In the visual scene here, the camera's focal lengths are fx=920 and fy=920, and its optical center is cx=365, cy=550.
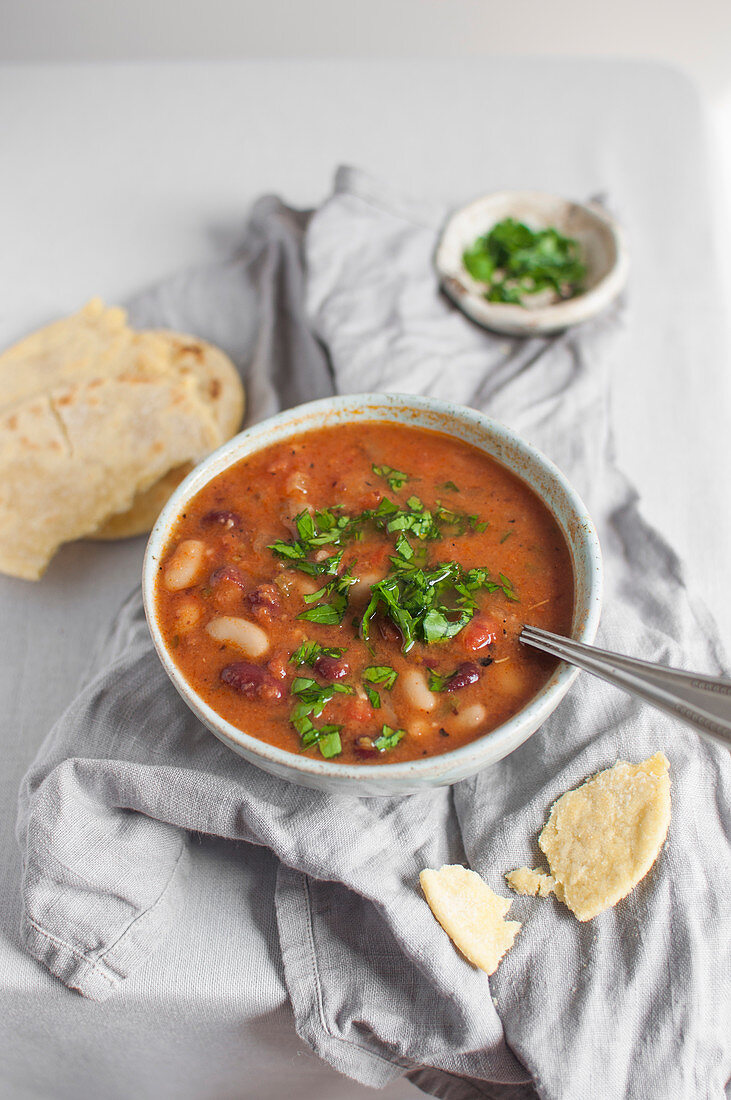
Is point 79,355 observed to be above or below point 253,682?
above

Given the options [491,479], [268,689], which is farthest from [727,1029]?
[491,479]

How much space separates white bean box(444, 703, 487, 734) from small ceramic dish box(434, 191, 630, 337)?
174 centimetres

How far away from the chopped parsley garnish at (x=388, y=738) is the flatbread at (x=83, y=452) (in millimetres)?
1298

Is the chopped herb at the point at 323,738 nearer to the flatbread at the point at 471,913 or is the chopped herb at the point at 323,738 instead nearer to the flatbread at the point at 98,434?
the flatbread at the point at 471,913

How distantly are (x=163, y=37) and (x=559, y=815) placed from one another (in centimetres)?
485

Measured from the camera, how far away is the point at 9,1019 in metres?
2.08

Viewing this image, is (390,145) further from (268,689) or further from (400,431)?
(268,689)

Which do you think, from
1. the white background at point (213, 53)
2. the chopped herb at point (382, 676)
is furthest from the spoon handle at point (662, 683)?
the white background at point (213, 53)

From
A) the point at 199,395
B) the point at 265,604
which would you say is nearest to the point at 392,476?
the point at 265,604

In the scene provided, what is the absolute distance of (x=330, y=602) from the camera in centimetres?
207

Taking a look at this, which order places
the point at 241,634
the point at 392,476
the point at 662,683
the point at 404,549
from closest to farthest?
the point at 662,683
the point at 241,634
the point at 404,549
the point at 392,476

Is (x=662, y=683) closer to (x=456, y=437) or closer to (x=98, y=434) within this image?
(x=456, y=437)

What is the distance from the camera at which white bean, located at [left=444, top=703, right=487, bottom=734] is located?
6.17 ft

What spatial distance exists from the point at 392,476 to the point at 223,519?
0.44 m
